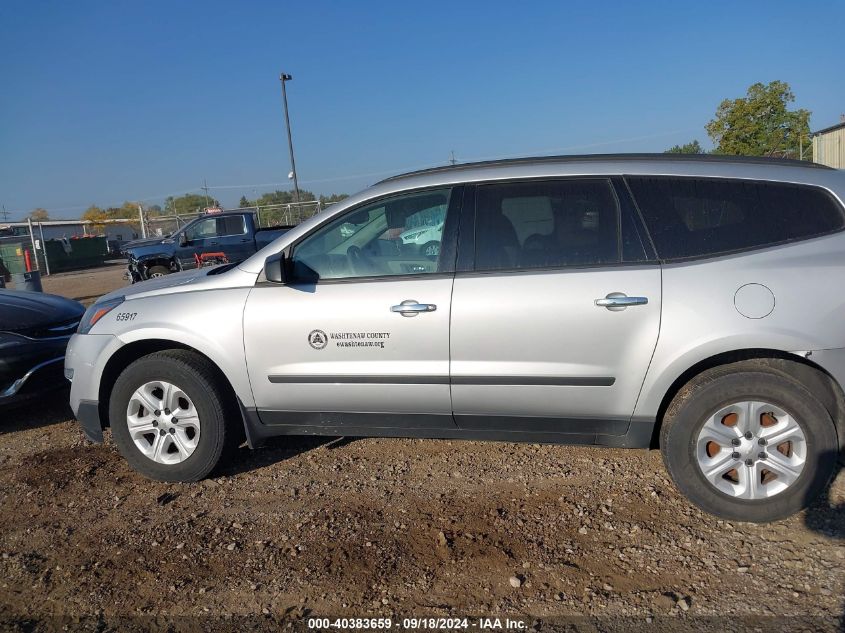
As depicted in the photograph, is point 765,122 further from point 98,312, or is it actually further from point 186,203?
point 186,203

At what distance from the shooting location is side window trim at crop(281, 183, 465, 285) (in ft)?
11.7

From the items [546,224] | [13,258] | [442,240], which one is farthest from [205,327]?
[13,258]

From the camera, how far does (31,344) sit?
17.2 ft

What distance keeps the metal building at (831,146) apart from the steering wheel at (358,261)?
1065 inches

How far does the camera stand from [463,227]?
359 centimetres

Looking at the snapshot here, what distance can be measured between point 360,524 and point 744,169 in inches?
108

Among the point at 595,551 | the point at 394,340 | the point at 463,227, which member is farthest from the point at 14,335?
the point at 595,551

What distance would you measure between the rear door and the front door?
154 millimetres

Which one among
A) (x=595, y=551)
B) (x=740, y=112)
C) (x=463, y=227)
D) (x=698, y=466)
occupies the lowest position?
(x=595, y=551)

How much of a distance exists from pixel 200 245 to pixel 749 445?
583 inches

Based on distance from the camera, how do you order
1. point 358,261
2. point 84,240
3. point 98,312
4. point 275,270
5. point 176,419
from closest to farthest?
1. point 275,270
2. point 358,261
3. point 176,419
4. point 98,312
5. point 84,240

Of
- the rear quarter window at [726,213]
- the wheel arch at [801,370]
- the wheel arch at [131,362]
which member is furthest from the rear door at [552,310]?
the wheel arch at [131,362]

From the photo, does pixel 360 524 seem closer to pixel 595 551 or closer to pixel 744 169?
pixel 595 551

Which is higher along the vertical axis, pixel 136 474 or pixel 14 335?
pixel 14 335
